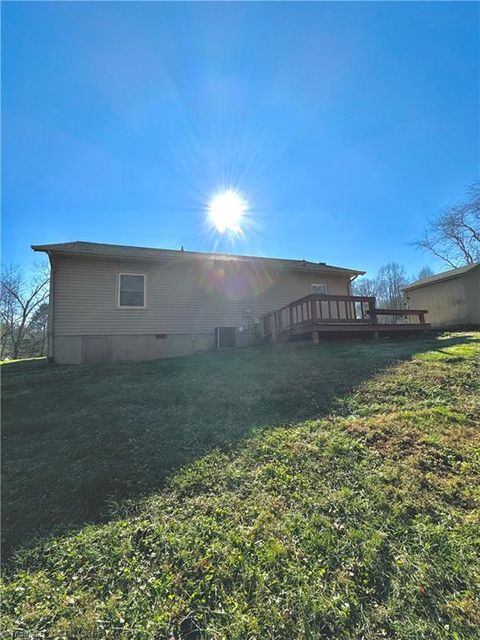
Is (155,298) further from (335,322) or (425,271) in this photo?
(425,271)

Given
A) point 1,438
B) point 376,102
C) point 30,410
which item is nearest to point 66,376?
point 30,410

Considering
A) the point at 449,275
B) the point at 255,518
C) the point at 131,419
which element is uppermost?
the point at 449,275

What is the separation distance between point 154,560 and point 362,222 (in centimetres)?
1451

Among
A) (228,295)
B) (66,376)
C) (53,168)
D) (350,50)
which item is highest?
(350,50)

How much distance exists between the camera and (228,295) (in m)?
11.6

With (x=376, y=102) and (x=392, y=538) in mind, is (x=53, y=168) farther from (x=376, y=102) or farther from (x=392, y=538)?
(x=392, y=538)

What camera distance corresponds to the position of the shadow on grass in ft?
8.87

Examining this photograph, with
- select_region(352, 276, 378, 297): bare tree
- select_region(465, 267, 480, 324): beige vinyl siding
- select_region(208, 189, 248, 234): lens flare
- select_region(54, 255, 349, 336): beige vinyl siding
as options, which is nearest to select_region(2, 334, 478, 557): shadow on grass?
select_region(54, 255, 349, 336): beige vinyl siding

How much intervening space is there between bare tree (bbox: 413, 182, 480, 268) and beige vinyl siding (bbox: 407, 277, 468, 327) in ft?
27.5

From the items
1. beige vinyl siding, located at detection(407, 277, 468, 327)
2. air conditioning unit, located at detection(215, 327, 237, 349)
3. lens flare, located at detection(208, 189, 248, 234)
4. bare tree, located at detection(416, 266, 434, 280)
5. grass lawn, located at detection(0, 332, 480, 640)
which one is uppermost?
bare tree, located at detection(416, 266, 434, 280)

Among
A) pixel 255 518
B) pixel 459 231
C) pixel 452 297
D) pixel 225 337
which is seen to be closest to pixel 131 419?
pixel 255 518

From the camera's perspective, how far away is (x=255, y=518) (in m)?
2.22

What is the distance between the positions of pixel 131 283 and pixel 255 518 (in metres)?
9.50

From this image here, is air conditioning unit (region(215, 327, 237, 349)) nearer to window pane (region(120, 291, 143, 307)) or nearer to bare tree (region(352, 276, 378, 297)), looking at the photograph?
window pane (region(120, 291, 143, 307))
